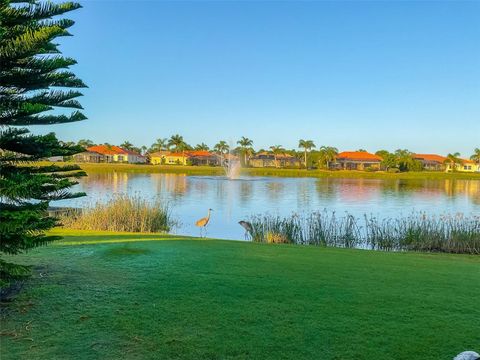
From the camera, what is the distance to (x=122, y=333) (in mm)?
3645

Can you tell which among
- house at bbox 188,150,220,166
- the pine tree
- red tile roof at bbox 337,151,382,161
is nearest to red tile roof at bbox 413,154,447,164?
red tile roof at bbox 337,151,382,161

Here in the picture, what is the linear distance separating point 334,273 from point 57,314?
3.39 metres

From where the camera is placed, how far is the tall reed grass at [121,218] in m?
12.7

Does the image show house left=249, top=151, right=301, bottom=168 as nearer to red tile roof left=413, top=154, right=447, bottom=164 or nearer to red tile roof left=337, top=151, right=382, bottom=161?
red tile roof left=337, top=151, right=382, bottom=161

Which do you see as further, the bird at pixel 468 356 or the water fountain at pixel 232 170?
the water fountain at pixel 232 170

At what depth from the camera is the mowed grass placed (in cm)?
343

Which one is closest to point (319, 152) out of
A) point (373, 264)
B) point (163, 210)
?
point (163, 210)

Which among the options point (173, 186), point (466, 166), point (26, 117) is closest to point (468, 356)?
point (26, 117)

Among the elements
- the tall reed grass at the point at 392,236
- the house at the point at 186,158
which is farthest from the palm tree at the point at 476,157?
the tall reed grass at the point at 392,236

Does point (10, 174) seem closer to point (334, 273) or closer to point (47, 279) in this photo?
point (47, 279)

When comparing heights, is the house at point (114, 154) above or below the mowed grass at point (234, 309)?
above

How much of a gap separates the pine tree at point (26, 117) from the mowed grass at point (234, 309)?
69 centimetres

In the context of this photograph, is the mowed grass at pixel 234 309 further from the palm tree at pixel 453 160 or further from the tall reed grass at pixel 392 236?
the palm tree at pixel 453 160

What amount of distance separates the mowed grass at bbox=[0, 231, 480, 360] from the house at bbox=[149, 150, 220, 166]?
285 feet
